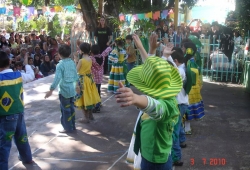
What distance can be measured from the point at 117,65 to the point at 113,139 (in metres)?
3.59

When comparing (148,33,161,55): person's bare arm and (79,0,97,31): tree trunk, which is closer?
(148,33,161,55): person's bare arm

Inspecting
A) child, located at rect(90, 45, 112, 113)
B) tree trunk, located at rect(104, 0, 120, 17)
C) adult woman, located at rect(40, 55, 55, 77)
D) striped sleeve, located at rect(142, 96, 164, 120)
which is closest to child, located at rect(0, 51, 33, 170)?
striped sleeve, located at rect(142, 96, 164, 120)

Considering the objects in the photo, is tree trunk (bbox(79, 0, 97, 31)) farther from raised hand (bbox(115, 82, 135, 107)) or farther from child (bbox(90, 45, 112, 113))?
raised hand (bbox(115, 82, 135, 107))

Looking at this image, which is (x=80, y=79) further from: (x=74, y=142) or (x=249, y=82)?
(x=249, y=82)

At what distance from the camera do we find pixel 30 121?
660 centimetres

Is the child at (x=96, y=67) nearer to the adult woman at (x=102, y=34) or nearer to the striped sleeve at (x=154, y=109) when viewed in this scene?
the adult woman at (x=102, y=34)

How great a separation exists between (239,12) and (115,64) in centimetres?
459

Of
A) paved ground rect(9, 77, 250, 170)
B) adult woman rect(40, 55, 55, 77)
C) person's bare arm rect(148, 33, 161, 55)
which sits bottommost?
paved ground rect(9, 77, 250, 170)

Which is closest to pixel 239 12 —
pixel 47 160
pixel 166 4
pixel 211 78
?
pixel 211 78

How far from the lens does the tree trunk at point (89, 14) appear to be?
40.1ft

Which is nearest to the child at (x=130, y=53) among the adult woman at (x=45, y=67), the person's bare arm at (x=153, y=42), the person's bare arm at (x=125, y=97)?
the adult woman at (x=45, y=67)

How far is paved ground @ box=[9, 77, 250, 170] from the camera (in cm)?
472

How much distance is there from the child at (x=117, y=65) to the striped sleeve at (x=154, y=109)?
21.2 feet
